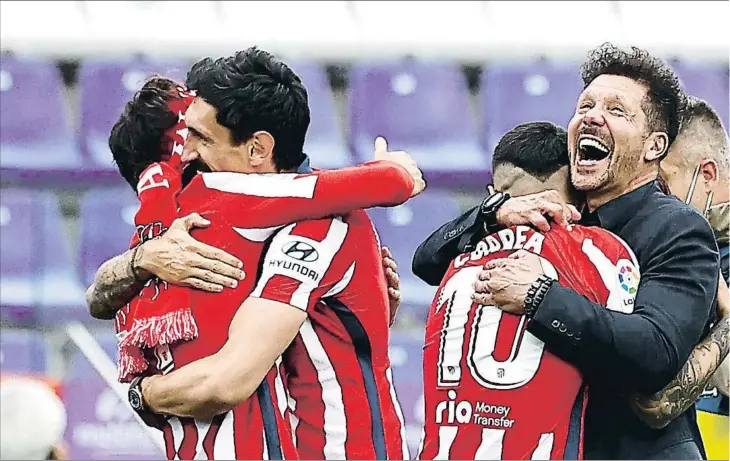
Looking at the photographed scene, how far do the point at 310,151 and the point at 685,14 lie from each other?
2.61 ft

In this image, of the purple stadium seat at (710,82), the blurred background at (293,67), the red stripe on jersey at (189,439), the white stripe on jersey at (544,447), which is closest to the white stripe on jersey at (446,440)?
the white stripe on jersey at (544,447)

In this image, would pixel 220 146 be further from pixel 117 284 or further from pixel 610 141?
pixel 610 141

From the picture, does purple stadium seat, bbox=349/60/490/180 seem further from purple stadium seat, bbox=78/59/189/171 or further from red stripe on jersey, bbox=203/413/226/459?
red stripe on jersey, bbox=203/413/226/459

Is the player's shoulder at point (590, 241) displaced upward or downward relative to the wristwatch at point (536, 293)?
upward

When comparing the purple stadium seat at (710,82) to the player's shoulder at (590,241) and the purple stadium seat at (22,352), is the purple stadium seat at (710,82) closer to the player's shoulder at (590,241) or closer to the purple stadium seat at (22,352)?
the player's shoulder at (590,241)

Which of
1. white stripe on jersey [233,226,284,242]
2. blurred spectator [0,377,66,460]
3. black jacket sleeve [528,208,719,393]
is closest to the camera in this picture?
black jacket sleeve [528,208,719,393]

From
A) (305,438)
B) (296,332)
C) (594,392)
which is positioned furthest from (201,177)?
(594,392)

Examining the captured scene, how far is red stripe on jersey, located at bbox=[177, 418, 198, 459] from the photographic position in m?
1.53

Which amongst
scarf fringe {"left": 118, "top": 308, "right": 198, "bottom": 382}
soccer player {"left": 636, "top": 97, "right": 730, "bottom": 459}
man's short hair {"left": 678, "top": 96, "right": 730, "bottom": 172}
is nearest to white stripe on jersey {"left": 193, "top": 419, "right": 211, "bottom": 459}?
scarf fringe {"left": 118, "top": 308, "right": 198, "bottom": 382}

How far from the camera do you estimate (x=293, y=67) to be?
245 cm

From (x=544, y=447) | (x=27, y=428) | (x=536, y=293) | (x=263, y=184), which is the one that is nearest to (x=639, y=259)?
(x=536, y=293)

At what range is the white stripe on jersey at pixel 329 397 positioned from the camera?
1.51 meters

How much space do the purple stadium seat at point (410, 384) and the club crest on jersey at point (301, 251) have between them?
2.99 ft

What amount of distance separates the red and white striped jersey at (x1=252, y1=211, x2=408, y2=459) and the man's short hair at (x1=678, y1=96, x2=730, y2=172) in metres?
0.52
